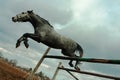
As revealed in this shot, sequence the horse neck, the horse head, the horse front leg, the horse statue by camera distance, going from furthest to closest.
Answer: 1. the horse neck
2. the horse head
3. the horse statue
4. the horse front leg

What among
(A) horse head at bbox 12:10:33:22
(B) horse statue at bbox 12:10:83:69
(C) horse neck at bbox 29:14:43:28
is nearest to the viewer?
(B) horse statue at bbox 12:10:83:69

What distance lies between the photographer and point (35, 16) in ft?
32.4

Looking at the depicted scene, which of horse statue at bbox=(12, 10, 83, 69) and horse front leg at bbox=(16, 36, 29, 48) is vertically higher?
horse statue at bbox=(12, 10, 83, 69)

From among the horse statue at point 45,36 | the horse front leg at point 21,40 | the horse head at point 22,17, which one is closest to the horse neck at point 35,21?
the horse statue at point 45,36

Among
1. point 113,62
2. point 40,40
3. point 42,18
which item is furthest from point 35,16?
point 113,62

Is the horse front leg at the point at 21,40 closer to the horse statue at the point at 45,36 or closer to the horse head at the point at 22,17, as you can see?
the horse statue at the point at 45,36

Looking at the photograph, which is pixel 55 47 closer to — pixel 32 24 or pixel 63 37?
pixel 63 37

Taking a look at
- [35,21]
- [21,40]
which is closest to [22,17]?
[35,21]

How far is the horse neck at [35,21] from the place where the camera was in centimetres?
978

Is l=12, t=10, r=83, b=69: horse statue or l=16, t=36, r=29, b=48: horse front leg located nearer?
l=16, t=36, r=29, b=48: horse front leg

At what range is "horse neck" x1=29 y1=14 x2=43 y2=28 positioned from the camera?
9777 millimetres

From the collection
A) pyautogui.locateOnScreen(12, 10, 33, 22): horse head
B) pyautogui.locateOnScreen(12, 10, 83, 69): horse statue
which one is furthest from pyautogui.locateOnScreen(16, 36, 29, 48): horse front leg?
pyautogui.locateOnScreen(12, 10, 33, 22): horse head

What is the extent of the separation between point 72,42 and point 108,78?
7.45 ft

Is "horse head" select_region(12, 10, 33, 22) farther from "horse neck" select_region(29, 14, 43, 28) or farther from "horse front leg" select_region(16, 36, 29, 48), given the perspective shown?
"horse front leg" select_region(16, 36, 29, 48)
